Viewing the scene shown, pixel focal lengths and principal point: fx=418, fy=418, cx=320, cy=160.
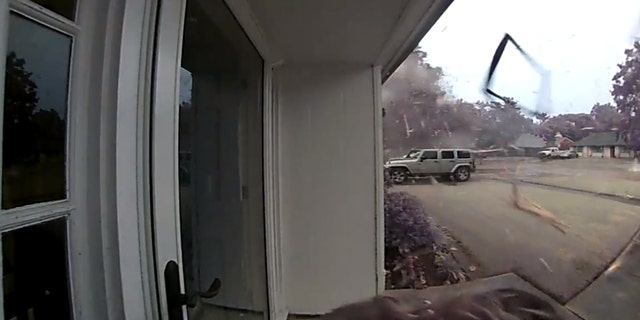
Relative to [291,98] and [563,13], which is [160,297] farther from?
[563,13]

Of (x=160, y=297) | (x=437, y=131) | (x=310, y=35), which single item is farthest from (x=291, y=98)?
(x=160, y=297)

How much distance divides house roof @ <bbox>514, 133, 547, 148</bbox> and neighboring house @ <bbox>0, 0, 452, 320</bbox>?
0.97 m

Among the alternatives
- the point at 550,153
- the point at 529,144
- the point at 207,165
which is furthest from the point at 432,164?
the point at 207,165

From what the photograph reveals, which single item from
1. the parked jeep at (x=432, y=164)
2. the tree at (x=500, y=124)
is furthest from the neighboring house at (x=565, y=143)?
the parked jeep at (x=432, y=164)

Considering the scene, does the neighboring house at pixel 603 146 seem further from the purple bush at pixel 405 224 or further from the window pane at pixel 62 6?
the window pane at pixel 62 6

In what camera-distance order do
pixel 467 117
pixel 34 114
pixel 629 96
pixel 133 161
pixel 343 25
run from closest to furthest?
pixel 34 114 < pixel 133 161 < pixel 343 25 < pixel 629 96 < pixel 467 117

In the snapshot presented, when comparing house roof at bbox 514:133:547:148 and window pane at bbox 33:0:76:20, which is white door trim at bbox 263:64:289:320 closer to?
house roof at bbox 514:133:547:148

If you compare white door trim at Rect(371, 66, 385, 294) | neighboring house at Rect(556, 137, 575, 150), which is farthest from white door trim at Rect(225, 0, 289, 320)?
neighboring house at Rect(556, 137, 575, 150)

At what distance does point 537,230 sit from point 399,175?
0.99 meters

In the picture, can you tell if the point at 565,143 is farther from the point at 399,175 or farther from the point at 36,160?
the point at 36,160

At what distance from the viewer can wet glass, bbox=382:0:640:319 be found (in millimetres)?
2604

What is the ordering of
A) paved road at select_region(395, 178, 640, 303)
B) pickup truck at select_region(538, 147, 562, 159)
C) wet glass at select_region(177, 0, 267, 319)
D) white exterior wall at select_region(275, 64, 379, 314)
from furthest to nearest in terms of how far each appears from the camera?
white exterior wall at select_region(275, 64, 379, 314) → pickup truck at select_region(538, 147, 562, 159) → paved road at select_region(395, 178, 640, 303) → wet glass at select_region(177, 0, 267, 319)

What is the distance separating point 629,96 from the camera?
8.49 feet

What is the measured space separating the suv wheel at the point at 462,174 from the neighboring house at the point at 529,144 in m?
0.36
